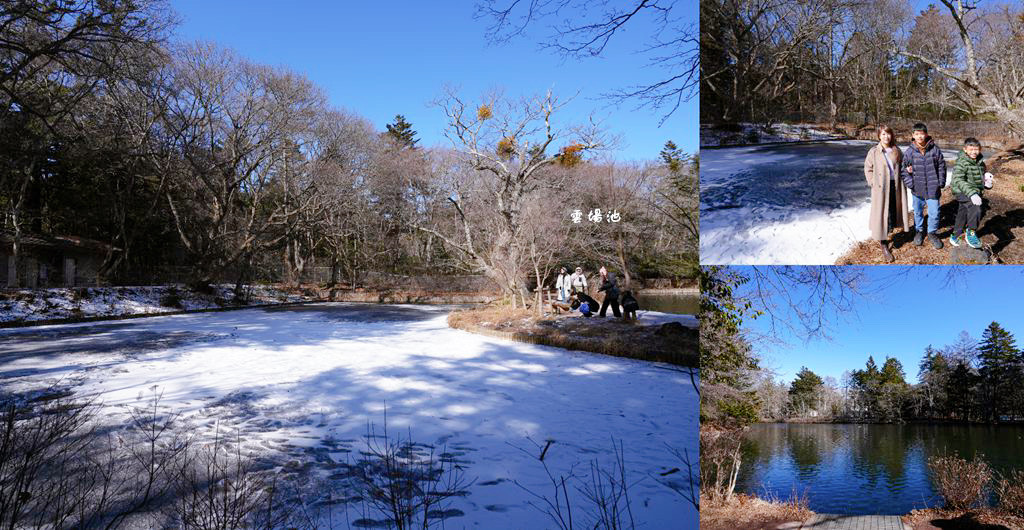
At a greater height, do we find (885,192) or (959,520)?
(885,192)

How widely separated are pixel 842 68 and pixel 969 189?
0.58 metres

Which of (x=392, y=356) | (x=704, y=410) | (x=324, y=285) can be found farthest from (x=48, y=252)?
(x=704, y=410)

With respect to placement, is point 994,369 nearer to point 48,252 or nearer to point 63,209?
Answer: point 48,252

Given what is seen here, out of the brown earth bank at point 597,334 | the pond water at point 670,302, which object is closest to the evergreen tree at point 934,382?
the brown earth bank at point 597,334

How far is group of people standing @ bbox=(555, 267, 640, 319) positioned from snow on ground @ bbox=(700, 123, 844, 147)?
10027 mm

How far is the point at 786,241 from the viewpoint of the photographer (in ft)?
5.64

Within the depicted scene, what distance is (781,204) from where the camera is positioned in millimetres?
1787

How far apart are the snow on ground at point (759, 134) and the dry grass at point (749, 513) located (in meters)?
1.18

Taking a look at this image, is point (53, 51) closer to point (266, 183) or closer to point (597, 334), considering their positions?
point (597, 334)

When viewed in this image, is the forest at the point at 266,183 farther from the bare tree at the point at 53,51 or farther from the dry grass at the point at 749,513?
the dry grass at the point at 749,513

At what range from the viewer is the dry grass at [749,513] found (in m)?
1.82

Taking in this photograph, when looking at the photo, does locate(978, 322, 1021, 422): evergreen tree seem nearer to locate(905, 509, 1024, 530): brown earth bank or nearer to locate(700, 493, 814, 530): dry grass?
locate(905, 509, 1024, 530): brown earth bank

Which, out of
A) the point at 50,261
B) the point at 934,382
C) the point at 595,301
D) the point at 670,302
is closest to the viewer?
the point at 934,382

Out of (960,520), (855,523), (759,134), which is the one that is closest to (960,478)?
(960,520)
